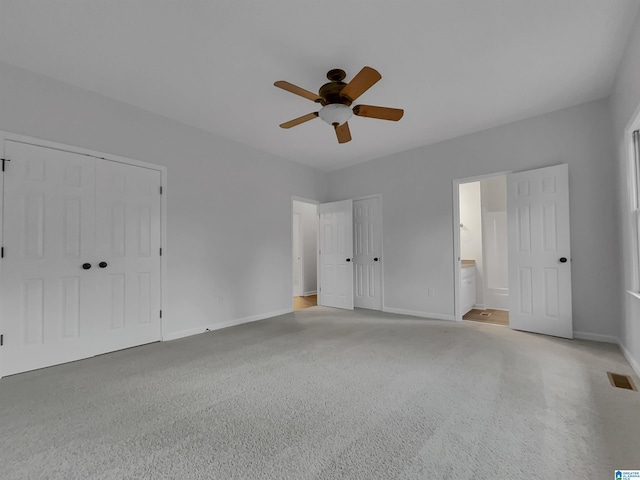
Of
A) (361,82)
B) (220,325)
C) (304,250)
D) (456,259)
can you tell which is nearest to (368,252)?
(456,259)

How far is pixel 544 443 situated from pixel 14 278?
4093 millimetres

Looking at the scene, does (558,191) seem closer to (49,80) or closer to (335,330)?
(335,330)

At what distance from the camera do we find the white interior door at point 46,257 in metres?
2.59

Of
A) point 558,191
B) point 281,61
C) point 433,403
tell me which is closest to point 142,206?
point 281,61

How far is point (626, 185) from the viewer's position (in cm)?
267

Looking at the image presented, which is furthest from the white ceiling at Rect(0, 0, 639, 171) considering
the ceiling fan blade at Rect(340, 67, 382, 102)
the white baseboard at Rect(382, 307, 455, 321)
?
the white baseboard at Rect(382, 307, 455, 321)

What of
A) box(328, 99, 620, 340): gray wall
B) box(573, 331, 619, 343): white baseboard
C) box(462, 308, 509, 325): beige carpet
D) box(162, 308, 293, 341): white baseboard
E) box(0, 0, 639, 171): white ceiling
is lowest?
box(462, 308, 509, 325): beige carpet

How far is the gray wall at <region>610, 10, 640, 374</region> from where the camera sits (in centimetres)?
231

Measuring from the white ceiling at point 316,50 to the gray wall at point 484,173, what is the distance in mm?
437

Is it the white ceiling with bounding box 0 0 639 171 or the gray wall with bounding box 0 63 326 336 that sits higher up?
the white ceiling with bounding box 0 0 639 171

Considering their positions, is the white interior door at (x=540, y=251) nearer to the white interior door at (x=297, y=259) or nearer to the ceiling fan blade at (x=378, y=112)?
the ceiling fan blade at (x=378, y=112)

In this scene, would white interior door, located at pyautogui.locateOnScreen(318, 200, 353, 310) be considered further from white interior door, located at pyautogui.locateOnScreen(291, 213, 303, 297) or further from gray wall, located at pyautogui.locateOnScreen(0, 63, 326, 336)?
white interior door, located at pyautogui.locateOnScreen(291, 213, 303, 297)

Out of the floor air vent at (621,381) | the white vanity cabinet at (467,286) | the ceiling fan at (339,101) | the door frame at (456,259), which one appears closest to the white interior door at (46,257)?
the ceiling fan at (339,101)

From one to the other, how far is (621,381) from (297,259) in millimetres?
5977
